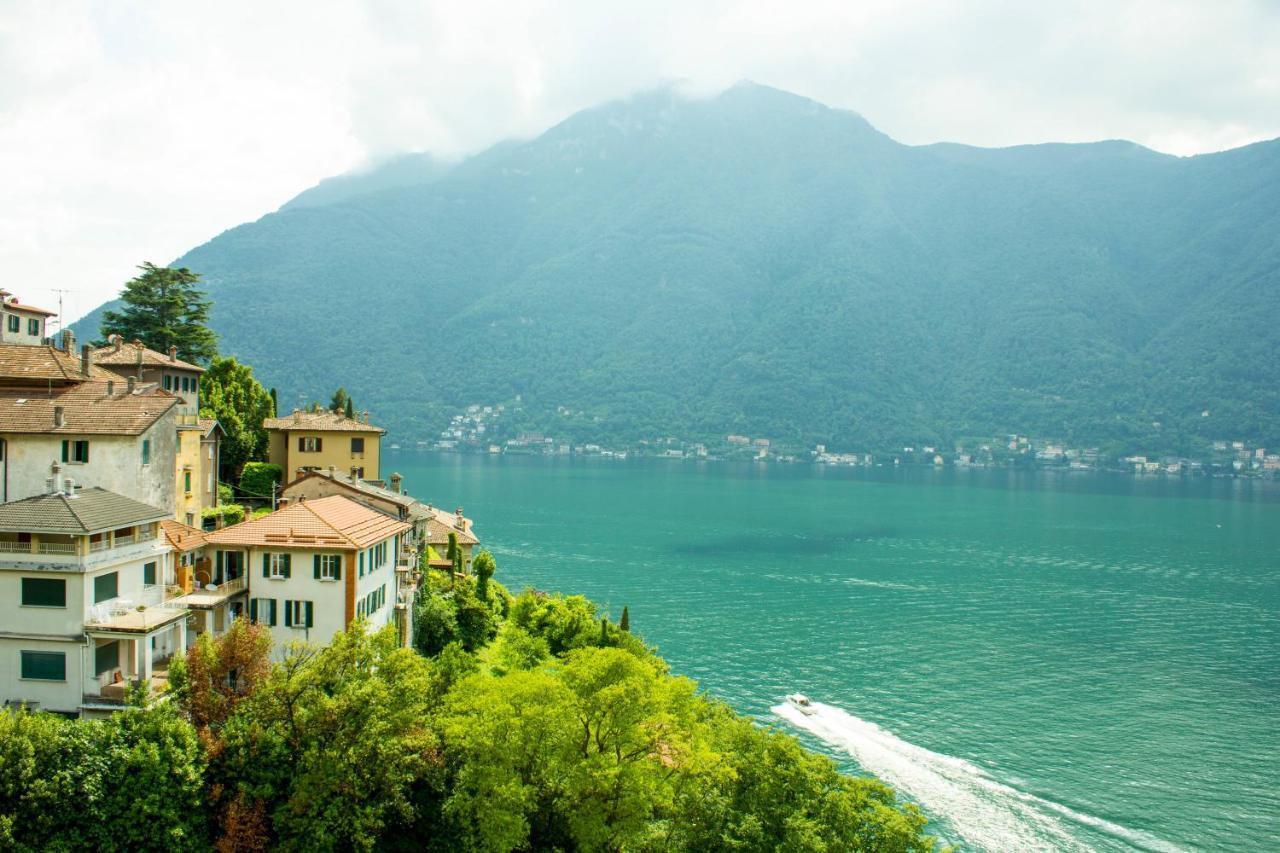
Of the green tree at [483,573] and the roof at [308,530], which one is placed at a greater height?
the roof at [308,530]

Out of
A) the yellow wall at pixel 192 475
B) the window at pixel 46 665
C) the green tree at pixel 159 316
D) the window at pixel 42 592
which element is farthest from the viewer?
the green tree at pixel 159 316

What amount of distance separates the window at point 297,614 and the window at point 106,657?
5.79 m

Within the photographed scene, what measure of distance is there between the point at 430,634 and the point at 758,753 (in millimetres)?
21588

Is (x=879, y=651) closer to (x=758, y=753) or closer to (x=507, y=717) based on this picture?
(x=758, y=753)

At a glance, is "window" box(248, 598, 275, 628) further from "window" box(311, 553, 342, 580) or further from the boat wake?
the boat wake

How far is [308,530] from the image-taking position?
33.8 m

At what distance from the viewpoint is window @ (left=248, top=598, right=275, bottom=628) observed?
32.8 metres

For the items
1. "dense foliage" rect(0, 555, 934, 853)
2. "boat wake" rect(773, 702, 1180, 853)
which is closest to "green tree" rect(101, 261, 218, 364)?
"dense foliage" rect(0, 555, 934, 853)

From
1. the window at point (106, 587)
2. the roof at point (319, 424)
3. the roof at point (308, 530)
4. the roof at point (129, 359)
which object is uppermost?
the roof at point (129, 359)

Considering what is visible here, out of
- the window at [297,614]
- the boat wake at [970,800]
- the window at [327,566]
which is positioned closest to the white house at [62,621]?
the window at [297,614]

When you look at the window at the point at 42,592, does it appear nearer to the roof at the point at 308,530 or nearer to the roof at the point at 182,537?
the roof at the point at 308,530

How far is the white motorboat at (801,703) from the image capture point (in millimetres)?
51497

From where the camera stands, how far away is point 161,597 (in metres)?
30.8

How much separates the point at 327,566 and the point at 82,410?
11432 millimetres
